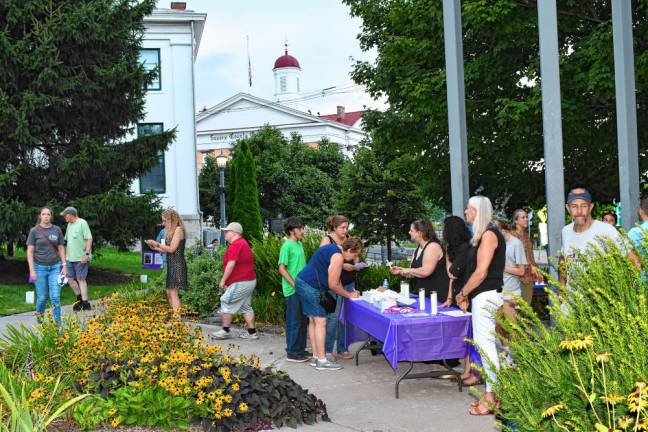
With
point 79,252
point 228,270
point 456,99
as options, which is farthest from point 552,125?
point 79,252

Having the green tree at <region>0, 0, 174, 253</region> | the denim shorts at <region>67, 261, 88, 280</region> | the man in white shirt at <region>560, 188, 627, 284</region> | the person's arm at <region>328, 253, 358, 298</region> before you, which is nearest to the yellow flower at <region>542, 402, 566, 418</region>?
the man in white shirt at <region>560, 188, 627, 284</region>

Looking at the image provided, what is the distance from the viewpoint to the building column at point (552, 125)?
7402 millimetres

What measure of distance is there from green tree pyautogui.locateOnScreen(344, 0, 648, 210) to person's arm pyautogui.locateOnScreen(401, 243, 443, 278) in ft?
24.3

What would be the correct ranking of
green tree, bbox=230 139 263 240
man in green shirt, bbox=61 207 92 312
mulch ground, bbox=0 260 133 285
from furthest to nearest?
1. green tree, bbox=230 139 263 240
2. mulch ground, bbox=0 260 133 285
3. man in green shirt, bbox=61 207 92 312

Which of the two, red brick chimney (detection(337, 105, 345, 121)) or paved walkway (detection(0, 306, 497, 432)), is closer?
paved walkway (detection(0, 306, 497, 432))

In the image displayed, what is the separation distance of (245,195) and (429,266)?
15.1 m

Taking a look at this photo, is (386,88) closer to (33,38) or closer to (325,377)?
(33,38)

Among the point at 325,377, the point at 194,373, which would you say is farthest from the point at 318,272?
the point at 194,373

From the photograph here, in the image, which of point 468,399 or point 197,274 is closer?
point 468,399

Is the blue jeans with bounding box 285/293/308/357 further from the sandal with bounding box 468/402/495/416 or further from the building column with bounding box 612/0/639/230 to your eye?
the building column with bounding box 612/0/639/230

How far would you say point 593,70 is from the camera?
13891 millimetres

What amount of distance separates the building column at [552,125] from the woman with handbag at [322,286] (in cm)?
210

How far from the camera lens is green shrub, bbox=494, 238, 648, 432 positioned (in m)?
2.57

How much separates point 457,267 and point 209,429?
8.97 ft
